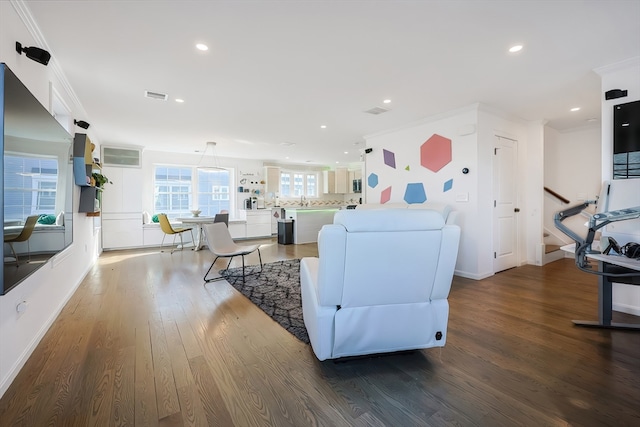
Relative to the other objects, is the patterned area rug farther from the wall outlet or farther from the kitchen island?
the wall outlet

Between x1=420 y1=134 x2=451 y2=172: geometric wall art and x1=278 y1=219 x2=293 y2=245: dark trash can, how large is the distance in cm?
403

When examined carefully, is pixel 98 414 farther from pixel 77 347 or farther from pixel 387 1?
pixel 387 1

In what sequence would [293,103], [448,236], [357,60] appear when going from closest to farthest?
[448,236] < [357,60] < [293,103]

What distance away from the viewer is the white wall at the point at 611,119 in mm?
Answer: 2781

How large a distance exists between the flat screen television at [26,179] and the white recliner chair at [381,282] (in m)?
1.70

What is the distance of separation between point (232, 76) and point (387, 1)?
1868 millimetres

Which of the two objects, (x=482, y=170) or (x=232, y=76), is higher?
(x=232, y=76)

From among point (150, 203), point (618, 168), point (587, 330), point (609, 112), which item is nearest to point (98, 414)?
point (587, 330)

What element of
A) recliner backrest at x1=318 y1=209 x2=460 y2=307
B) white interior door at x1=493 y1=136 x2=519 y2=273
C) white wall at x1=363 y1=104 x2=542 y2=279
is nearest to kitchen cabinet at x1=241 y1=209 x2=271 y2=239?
white wall at x1=363 y1=104 x2=542 y2=279

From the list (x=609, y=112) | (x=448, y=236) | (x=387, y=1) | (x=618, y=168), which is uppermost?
(x=387, y=1)

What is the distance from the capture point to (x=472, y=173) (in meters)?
4.15

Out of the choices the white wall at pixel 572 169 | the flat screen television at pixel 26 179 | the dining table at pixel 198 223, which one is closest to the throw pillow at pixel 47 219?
the flat screen television at pixel 26 179

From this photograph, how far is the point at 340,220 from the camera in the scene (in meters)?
1.72

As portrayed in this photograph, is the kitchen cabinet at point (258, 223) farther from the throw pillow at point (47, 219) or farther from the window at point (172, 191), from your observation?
the throw pillow at point (47, 219)
